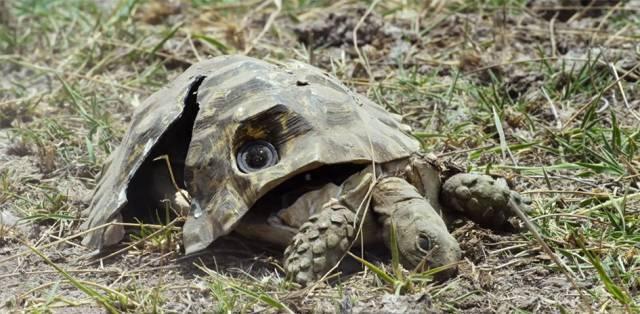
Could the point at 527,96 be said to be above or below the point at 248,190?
below

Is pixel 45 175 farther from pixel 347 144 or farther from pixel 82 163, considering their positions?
pixel 347 144

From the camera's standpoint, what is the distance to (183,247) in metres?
3.59

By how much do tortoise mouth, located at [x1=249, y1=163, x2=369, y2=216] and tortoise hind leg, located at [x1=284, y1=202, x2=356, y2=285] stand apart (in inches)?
7.7

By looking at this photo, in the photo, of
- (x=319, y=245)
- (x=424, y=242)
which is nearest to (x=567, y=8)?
(x=424, y=242)

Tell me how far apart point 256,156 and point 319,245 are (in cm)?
43

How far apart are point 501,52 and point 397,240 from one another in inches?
96.2

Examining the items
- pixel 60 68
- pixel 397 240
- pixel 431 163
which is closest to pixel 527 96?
pixel 431 163

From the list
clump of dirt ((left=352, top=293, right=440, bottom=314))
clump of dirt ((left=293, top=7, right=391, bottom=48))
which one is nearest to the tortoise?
clump of dirt ((left=352, top=293, right=440, bottom=314))

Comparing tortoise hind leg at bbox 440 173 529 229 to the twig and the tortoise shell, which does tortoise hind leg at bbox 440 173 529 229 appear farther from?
the twig

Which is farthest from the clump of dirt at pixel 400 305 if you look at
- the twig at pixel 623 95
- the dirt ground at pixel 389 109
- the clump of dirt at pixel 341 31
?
the clump of dirt at pixel 341 31

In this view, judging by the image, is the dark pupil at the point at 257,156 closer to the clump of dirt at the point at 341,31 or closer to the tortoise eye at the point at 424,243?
the tortoise eye at the point at 424,243

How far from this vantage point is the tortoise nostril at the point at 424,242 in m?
3.19

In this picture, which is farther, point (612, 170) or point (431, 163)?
point (612, 170)

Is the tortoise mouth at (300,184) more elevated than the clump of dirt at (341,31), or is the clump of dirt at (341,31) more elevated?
the tortoise mouth at (300,184)
